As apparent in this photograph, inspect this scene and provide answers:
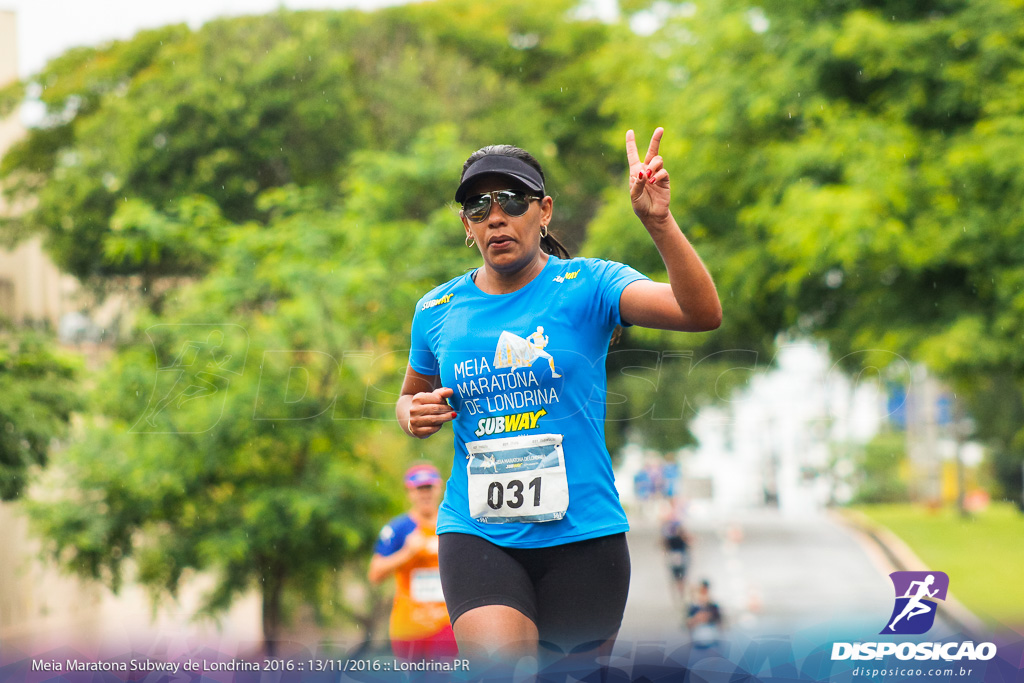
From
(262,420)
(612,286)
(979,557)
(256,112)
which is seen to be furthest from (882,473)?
(612,286)

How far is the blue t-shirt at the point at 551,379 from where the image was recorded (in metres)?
2.64

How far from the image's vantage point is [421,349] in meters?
2.96

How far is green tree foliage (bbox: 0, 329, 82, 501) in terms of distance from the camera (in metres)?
6.53

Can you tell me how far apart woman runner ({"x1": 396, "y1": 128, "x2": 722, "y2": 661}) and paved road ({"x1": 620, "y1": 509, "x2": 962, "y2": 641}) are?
6.45 m

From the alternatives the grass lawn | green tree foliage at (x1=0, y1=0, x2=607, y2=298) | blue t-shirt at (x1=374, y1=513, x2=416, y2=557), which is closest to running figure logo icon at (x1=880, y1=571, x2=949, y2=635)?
the grass lawn

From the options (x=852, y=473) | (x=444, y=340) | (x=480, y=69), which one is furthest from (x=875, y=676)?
(x=852, y=473)

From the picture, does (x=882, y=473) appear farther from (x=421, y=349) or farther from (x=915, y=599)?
(x=421, y=349)

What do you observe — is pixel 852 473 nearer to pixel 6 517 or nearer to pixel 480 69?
pixel 480 69

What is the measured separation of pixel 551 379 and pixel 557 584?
0.51m

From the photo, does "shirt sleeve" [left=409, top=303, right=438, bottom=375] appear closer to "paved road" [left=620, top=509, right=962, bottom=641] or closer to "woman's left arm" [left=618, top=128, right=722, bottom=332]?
"woman's left arm" [left=618, top=128, right=722, bottom=332]

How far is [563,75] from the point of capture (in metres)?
18.6

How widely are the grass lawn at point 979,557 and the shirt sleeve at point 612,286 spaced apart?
3349 mm

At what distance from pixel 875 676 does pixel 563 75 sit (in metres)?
16.7

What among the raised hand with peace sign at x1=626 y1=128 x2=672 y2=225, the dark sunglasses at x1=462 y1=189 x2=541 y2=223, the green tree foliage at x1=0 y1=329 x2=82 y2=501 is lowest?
the raised hand with peace sign at x1=626 y1=128 x2=672 y2=225
